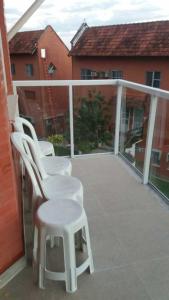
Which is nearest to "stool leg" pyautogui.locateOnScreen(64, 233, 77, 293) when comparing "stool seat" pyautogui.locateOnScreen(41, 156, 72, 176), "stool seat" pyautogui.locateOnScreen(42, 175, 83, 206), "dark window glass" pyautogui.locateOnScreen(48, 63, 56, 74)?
"stool seat" pyautogui.locateOnScreen(42, 175, 83, 206)

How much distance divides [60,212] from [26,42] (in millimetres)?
14364

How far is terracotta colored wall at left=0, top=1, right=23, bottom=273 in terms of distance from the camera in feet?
5.35

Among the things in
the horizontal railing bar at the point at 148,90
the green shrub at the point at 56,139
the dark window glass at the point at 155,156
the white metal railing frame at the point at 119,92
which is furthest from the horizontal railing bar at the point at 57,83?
the dark window glass at the point at 155,156

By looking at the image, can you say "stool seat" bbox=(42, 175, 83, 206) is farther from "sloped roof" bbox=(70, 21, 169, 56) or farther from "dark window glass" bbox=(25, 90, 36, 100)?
"sloped roof" bbox=(70, 21, 169, 56)

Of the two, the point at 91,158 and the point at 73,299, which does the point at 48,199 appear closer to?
the point at 73,299

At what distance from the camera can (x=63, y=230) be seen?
1.63 metres

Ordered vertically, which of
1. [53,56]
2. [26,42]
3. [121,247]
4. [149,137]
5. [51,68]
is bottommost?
[121,247]

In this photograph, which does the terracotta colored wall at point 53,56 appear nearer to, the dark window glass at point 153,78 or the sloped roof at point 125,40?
the sloped roof at point 125,40

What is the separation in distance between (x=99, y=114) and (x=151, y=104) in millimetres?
1226

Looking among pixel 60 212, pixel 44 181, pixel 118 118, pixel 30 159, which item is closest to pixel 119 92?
pixel 118 118

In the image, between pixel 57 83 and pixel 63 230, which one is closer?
pixel 63 230

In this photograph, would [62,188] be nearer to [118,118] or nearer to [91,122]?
[91,122]

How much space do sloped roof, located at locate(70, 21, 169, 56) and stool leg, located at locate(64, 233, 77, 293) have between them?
403 inches

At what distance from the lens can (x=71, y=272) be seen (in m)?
1.72
